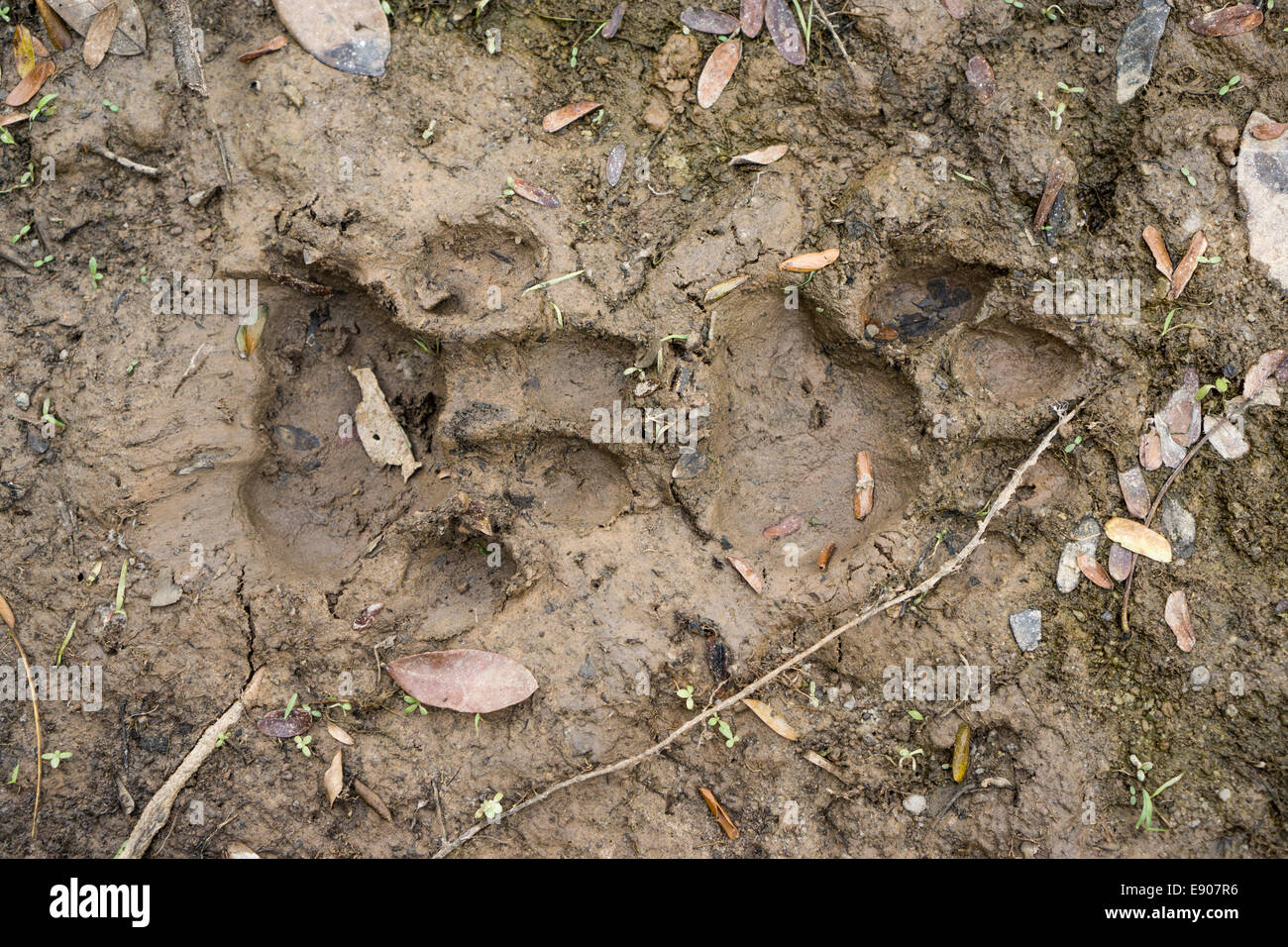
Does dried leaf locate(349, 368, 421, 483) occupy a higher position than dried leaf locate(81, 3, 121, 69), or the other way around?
Result: dried leaf locate(81, 3, 121, 69)

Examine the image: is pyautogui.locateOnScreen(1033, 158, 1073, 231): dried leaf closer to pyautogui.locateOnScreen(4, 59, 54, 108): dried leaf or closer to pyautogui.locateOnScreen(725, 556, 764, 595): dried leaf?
pyautogui.locateOnScreen(725, 556, 764, 595): dried leaf

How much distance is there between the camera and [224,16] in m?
3.12

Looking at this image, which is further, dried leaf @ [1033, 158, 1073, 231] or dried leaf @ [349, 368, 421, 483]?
dried leaf @ [349, 368, 421, 483]

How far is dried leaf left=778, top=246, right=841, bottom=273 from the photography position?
305cm

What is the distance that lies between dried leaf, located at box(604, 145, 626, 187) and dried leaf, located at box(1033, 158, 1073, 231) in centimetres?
136

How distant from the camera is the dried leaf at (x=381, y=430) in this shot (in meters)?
3.18

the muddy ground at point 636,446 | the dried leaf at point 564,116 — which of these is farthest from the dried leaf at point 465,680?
the dried leaf at point 564,116

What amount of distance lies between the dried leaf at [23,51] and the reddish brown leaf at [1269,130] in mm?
3947

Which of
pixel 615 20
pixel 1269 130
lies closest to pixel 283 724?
pixel 615 20

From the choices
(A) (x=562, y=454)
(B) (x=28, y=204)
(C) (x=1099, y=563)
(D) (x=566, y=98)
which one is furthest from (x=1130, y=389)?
(B) (x=28, y=204)

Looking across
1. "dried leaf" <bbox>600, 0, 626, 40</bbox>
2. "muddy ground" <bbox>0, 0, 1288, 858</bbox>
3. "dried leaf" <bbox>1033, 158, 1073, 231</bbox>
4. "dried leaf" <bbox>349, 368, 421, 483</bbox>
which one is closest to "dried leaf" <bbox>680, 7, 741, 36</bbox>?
"muddy ground" <bbox>0, 0, 1288, 858</bbox>

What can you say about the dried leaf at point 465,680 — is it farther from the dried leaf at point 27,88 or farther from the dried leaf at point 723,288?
the dried leaf at point 27,88

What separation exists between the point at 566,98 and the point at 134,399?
170 cm

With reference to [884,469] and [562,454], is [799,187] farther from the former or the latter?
[562,454]
